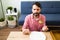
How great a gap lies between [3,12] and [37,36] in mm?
2360

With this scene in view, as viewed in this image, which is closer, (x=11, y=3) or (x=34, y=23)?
(x=34, y=23)

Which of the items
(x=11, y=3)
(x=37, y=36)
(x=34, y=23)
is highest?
(x=11, y=3)

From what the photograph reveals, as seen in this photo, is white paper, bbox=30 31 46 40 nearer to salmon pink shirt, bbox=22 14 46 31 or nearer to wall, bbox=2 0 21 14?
salmon pink shirt, bbox=22 14 46 31

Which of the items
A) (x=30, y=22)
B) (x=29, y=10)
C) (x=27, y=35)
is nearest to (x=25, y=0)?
(x=29, y=10)

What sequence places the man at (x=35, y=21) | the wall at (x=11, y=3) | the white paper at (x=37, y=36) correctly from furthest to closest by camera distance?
the wall at (x=11, y=3)
the man at (x=35, y=21)
the white paper at (x=37, y=36)

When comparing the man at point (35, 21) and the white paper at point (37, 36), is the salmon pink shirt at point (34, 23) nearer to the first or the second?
the man at point (35, 21)

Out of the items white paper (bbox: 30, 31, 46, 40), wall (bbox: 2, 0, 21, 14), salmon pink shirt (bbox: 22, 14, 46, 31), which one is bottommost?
white paper (bbox: 30, 31, 46, 40)

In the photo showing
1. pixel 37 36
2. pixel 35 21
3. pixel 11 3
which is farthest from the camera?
pixel 11 3

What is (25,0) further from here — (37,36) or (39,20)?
(37,36)

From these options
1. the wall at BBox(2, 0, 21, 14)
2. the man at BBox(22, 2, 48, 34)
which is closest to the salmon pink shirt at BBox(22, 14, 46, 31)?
the man at BBox(22, 2, 48, 34)

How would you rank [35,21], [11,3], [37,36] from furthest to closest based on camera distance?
[11,3]
[35,21]
[37,36]

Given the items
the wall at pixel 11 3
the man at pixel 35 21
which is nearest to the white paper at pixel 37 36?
the man at pixel 35 21

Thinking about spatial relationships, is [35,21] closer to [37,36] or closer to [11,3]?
[37,36]

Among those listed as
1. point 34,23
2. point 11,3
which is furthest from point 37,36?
point 11,3
